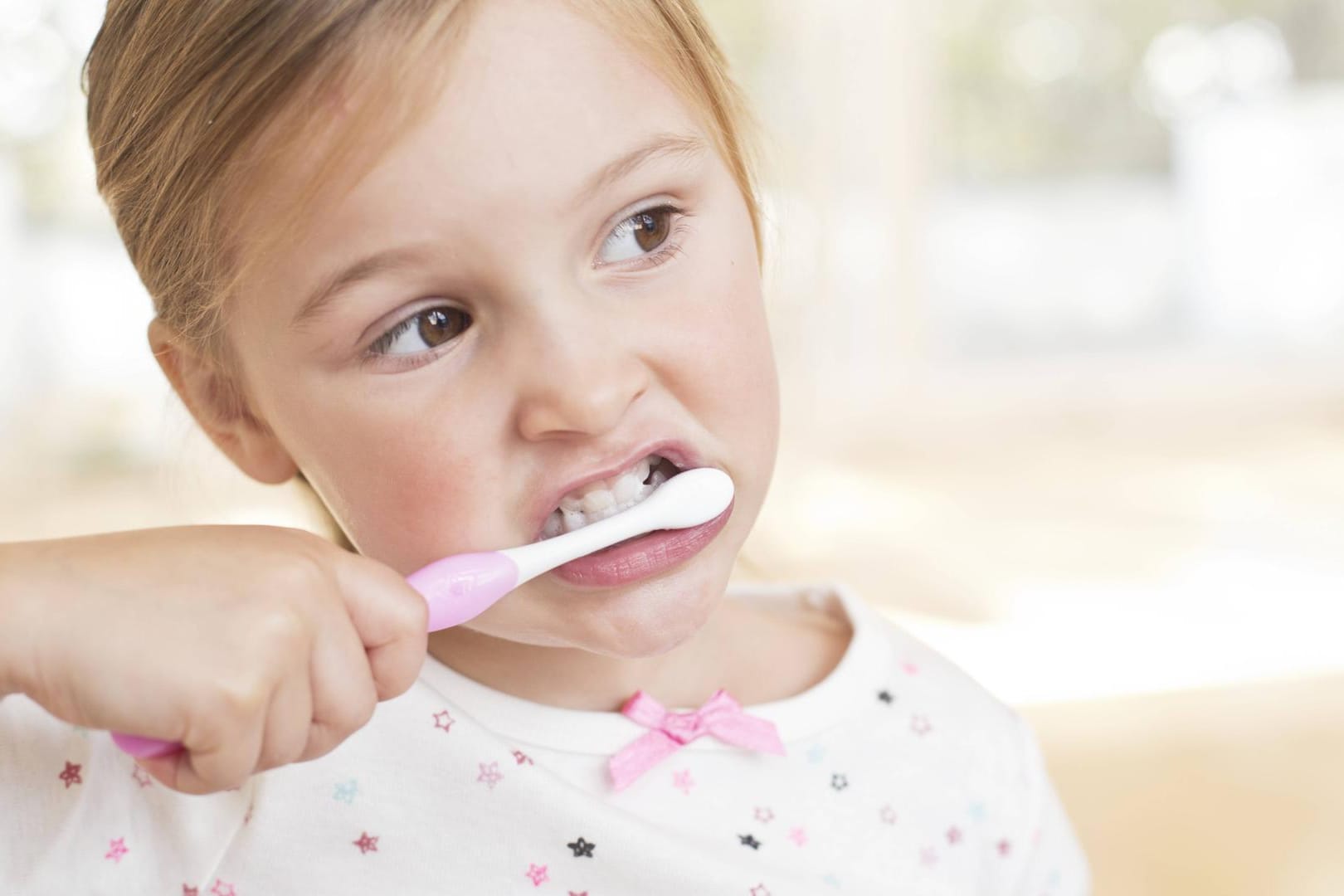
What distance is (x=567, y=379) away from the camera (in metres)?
0.61

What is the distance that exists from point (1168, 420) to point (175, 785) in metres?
2.49

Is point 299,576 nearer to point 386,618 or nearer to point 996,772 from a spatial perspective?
point 386,618

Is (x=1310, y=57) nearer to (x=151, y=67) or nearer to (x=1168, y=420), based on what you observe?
(x=1168, y=420)

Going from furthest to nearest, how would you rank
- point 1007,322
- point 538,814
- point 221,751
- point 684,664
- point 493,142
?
point 1007,322
point 684,664
point 538,814
point 493,142
point 221,751

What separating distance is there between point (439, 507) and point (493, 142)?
164mm

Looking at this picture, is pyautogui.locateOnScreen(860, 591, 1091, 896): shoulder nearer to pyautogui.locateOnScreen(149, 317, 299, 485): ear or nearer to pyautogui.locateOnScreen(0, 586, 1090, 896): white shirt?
pyautogui.locateOnScreen(0, 586, 1090, 896): white shirt

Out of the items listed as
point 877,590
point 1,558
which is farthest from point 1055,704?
point 1,558

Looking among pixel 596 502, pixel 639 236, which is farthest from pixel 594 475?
pixel 639 236

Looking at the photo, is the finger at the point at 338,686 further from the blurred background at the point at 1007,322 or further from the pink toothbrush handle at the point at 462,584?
the blurred background at the point at 1007,322

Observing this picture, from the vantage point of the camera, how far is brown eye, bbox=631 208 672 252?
69 cm

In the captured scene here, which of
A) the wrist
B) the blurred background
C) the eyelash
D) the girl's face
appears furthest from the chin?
the blurred background

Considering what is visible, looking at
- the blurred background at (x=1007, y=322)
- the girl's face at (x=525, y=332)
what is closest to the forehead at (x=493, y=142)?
the girl's face at (x=525, y=332)

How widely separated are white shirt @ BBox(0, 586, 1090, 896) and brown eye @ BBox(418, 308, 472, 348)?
0.67ft

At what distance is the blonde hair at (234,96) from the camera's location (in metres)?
0.62
